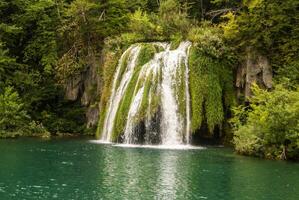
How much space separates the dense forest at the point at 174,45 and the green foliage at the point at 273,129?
0.05m

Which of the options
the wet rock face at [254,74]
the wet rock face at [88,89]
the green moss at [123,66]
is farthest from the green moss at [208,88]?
the wet rock face at [88,89]

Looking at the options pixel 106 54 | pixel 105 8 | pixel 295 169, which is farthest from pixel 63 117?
pixel 295 169

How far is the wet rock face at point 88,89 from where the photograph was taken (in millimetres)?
42219

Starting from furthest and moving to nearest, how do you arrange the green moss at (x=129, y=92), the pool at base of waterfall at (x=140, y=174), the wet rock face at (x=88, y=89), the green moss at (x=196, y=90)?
1. the wet rock face at (x=88, y=89)
2. the green moss at (x=129, y=92)
3. the green moss at (x=196, y=90)
4. the pool at base of waterfall at (x=140, y=174)

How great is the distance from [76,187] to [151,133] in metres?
14.7

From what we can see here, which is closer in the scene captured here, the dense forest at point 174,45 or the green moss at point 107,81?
the dense forest at point 174,45

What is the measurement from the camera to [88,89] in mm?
42875

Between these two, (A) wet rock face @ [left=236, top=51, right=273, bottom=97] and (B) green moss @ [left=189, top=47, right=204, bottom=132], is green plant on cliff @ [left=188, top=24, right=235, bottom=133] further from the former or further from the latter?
(A) wet rock face @ [left=236, top=51, right=273, bottom=97]

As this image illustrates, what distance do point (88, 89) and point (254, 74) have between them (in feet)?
47.2

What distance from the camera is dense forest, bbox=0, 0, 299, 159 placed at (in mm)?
28672

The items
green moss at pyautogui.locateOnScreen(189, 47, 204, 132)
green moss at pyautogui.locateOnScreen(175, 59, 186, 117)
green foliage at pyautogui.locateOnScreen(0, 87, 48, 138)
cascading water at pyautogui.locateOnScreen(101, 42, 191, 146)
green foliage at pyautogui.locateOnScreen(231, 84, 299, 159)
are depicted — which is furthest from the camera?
green foliage at pyautogui.locateOnScreen(0, 87, 48, 138)

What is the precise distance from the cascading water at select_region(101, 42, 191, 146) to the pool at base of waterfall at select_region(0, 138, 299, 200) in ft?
9.63

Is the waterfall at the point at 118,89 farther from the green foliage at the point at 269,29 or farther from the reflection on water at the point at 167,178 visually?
the reflection on water at the point at 167,178

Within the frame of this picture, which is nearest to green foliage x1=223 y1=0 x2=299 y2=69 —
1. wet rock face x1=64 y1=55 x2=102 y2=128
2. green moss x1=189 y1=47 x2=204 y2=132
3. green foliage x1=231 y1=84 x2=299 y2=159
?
green moss x1=189 y1=47 x2=204 y2=132
